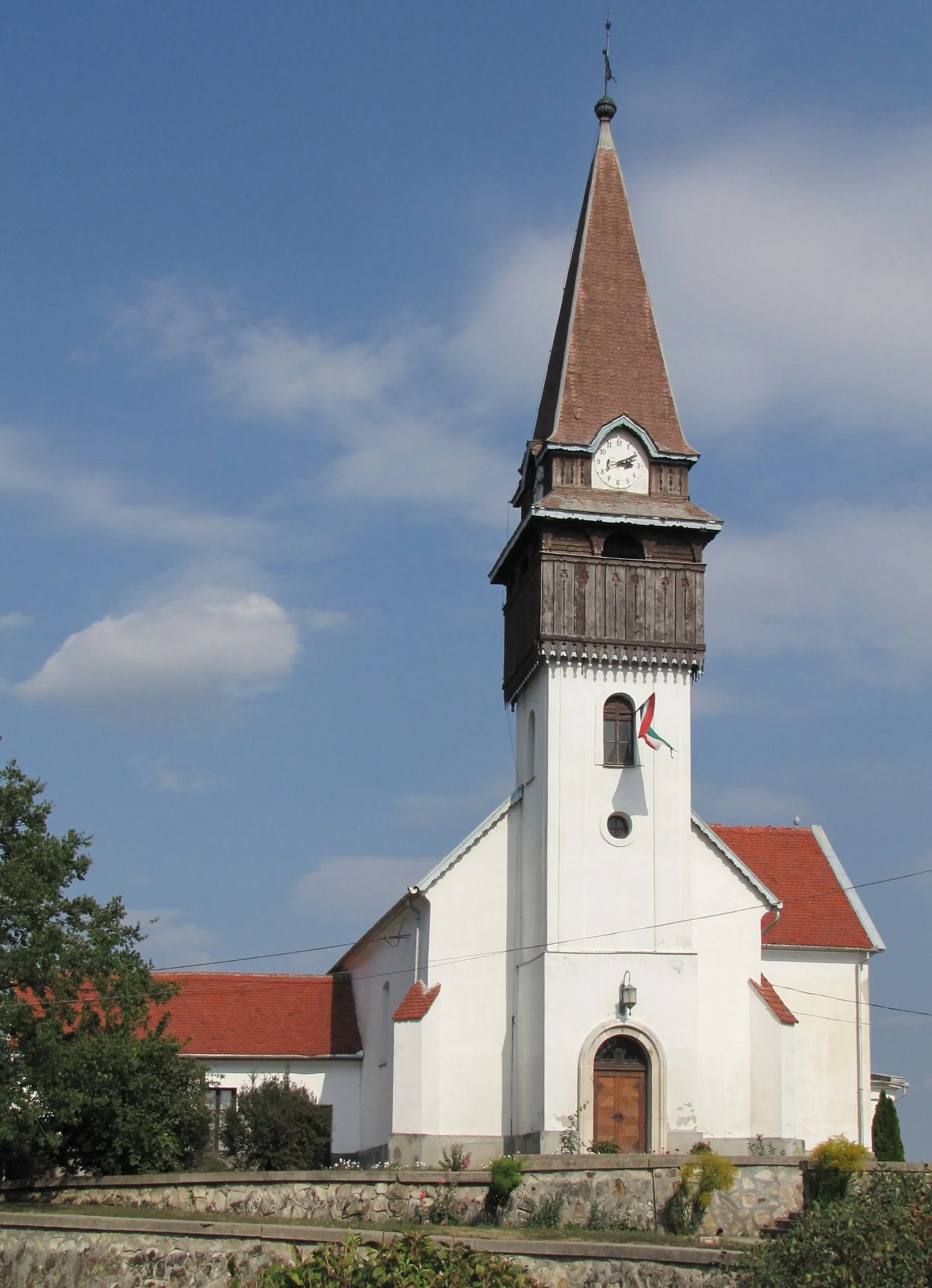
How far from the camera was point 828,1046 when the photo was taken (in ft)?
135

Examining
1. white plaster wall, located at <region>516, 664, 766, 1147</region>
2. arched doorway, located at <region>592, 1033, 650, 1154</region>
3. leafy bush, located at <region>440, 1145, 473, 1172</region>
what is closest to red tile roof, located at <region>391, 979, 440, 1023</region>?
white plaster wall, located at <region>516, 664, 766, 1147</region>

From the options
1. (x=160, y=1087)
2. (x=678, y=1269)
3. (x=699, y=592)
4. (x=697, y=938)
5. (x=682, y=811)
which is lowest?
(x=678, y=1269)

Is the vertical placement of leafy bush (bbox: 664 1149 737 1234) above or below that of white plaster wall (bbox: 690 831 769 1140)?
below

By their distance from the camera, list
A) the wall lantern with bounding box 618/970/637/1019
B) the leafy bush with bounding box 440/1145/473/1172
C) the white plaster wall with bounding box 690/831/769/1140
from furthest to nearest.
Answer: the white plaster wall with bounding box 690/831/769/1140
the wall lantern with bounding box 618/970/637/1019
the leafy bush with bounding box 440/1145/473/1172

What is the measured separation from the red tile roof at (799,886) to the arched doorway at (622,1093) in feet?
22.2

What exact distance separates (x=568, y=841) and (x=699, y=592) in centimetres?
705

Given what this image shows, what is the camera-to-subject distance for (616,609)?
37.4 meters

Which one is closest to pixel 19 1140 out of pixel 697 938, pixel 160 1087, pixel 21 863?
pixel 160 1087

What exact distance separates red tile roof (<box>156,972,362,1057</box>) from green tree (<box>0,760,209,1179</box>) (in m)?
8.61

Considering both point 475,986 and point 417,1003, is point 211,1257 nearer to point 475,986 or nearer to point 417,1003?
point 417,1003

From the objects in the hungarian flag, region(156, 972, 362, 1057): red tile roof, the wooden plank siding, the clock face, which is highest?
the clock face

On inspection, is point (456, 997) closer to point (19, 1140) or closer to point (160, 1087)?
point (160, 1087)

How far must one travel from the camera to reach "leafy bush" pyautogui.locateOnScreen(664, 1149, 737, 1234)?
28.4 m

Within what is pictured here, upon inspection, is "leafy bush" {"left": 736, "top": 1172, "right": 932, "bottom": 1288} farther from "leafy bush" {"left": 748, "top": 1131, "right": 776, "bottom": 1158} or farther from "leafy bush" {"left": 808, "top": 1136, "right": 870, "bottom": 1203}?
"leafy bush" {"left": 748, "top": 1131, "right": 776, "bottom": 1158}
